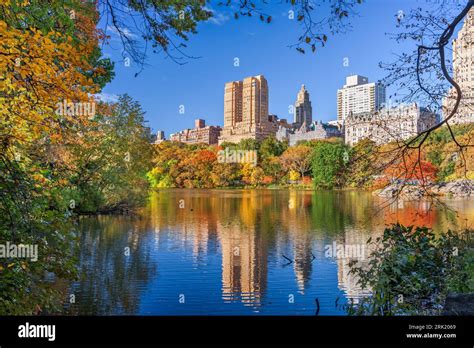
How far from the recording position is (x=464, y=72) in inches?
129

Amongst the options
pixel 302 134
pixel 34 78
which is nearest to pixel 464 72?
pixel 34 78

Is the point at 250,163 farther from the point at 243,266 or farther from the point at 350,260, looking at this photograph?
the point at 350,260

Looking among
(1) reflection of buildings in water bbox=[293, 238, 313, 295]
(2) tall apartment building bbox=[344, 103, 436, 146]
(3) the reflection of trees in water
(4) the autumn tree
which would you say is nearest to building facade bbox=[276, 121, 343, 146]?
(4) the autumn tree

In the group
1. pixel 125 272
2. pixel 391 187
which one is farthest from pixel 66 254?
pixel 125 272

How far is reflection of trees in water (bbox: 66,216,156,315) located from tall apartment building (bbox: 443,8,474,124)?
277cm

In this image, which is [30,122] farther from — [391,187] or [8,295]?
[391,187]

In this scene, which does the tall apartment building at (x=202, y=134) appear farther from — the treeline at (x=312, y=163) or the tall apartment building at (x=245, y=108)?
the tall apartment building at (x=245, y=108)

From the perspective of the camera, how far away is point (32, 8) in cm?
227

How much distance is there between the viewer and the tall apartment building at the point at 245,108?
5137 mm

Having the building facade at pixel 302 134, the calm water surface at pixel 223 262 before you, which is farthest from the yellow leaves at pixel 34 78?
the building facade at pixel 302 134

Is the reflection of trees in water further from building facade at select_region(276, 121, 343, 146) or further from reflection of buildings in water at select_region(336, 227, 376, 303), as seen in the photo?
building facade at select_region(276, 121, 343, 146)
